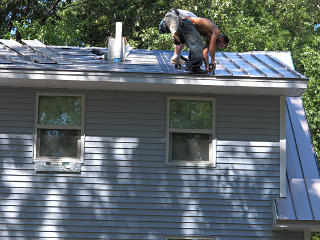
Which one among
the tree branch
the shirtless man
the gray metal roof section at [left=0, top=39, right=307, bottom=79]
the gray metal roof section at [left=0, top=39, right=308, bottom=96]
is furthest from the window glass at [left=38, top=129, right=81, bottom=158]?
the tree branch

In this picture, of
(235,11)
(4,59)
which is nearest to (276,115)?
(4,59)

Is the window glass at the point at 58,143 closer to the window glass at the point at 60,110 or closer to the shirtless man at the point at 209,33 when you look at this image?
the window glass at the point at 60,110

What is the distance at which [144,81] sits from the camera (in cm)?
1029

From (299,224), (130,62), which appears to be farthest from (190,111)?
(299,224)

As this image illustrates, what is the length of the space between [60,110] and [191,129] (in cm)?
246

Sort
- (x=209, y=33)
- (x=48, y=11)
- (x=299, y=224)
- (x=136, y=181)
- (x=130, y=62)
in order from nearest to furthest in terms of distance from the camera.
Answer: (x=299, y=224) < (x=136, y=181) < (x=209, y=33) < (x=130, y=62) < (x=48, y=11)

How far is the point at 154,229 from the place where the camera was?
10.7 metres

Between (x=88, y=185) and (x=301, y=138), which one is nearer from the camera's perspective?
(x=88, y=185)

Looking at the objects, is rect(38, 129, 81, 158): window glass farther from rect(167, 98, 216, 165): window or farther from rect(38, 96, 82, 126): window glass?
rect(167, 98, 216, 165): window

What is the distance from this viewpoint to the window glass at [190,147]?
36.2ft

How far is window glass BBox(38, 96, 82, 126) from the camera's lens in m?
11.0

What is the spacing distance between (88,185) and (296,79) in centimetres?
413

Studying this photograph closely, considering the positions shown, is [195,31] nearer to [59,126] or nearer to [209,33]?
[209,33]

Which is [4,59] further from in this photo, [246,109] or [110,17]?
[110,17]
